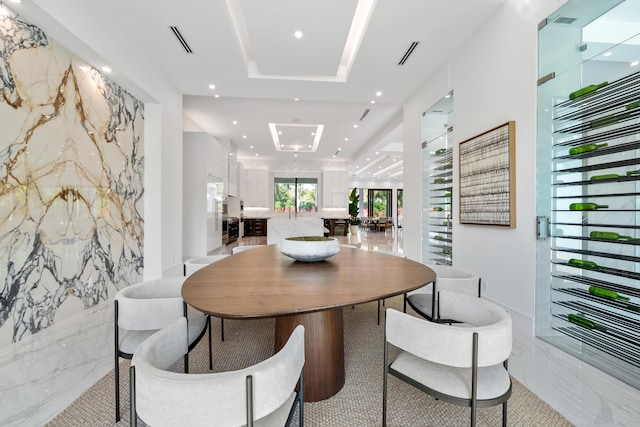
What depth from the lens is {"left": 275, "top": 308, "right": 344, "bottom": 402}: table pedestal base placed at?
1.64 m

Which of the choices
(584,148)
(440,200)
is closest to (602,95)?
(584,148)

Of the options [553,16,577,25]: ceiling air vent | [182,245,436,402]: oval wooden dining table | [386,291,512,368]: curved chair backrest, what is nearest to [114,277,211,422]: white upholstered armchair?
[182,245,436,402]: oval wooden dining table

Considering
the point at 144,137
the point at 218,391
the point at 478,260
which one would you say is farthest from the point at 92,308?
the point at 478,260

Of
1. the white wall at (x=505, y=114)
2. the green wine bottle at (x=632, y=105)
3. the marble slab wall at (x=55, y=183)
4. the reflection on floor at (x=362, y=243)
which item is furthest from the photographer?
the reflection on floor at (x=362, y=243)

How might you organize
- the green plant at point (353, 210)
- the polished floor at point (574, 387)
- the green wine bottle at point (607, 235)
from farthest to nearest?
the green plant at point (353, 210)
the green wine bottle at point (607, 235)
the polished floor at point (574, 387)

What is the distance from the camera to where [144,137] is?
14.5 ft

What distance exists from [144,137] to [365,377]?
4.45 m

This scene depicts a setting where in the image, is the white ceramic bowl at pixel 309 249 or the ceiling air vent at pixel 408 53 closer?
the white ceramic bowl at pixel 309 249

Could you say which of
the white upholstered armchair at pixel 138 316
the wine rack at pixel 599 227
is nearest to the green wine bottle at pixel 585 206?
the wine rack at pixel 599 227

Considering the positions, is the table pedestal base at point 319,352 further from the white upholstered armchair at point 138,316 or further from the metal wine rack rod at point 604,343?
the metal wine rack rod at point 604,343

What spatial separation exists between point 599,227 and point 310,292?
2389 millimetres

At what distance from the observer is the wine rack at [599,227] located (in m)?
1.98

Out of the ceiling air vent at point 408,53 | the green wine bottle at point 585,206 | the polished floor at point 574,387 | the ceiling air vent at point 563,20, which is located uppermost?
the ceiling air vent at point 408,53

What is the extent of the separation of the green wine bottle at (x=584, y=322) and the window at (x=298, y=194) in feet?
34.8
